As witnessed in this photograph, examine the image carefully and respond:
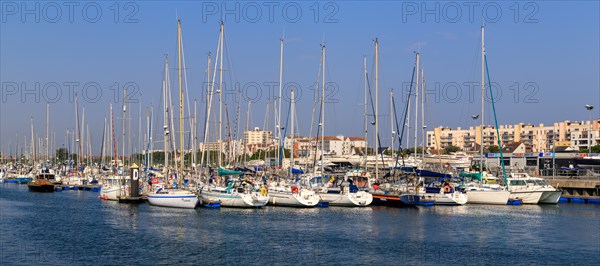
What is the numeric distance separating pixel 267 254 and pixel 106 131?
64741 millimetres

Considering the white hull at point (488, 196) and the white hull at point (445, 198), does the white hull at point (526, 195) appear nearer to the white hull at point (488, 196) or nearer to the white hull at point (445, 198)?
the white hull at point (488, 196)

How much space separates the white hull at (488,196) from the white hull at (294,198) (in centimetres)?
1460

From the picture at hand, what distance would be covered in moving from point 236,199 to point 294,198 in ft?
15.9

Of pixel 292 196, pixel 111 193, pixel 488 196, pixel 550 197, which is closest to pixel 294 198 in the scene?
pixel 292 196

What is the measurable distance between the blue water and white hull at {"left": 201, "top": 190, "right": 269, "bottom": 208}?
0.90 m

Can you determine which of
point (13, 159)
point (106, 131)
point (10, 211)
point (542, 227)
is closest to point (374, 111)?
point (542, 227)

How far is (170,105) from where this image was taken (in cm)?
6875

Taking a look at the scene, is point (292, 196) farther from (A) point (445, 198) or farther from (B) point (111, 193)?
(B) point (111, 193)

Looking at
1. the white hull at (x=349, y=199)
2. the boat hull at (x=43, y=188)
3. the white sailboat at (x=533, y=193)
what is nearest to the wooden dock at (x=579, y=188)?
the white sailboat at (x=533, y=193)

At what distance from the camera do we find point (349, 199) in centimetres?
5747

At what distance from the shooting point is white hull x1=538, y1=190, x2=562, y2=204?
6275cm

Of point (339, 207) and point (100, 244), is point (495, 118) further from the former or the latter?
point (100, 244)

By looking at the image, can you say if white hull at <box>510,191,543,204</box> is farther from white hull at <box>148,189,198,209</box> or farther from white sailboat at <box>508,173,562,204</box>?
white hull at <box>148,189,198,209</box>

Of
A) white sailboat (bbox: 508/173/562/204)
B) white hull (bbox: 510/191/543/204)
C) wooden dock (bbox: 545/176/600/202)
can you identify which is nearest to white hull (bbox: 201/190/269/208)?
white hull (bbox: 510/191/543/204)
